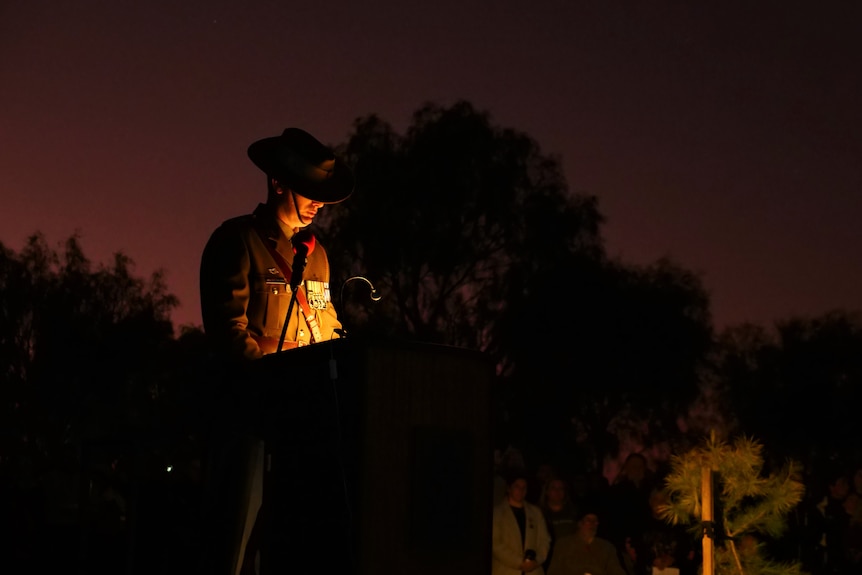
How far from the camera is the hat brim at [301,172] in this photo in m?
4.97

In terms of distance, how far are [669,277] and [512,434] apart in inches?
295

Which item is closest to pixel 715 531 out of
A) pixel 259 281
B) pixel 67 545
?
pixel 259 281

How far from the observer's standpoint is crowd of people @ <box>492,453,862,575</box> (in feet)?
33.4

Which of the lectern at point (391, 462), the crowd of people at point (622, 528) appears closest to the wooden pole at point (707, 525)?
the crowd of people at point (622, 528)

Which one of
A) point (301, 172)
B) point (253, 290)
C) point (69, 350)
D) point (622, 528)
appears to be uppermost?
point (69, 350)

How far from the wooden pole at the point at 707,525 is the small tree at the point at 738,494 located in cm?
39

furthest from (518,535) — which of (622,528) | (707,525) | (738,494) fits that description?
(707,525)

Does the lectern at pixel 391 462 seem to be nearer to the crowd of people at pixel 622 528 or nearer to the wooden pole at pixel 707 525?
the wooden pole at pixel 707 525

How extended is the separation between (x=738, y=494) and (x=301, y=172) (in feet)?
14.0

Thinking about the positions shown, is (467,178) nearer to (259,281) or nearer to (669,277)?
(669,277)

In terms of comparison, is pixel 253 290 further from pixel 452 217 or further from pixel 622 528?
pixel 452 217

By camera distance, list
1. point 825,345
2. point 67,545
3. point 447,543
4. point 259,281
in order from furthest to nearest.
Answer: point 825,345, point 67,545, point 259,281, point 447,543

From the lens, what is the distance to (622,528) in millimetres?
11148

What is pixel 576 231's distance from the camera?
3769 cm
